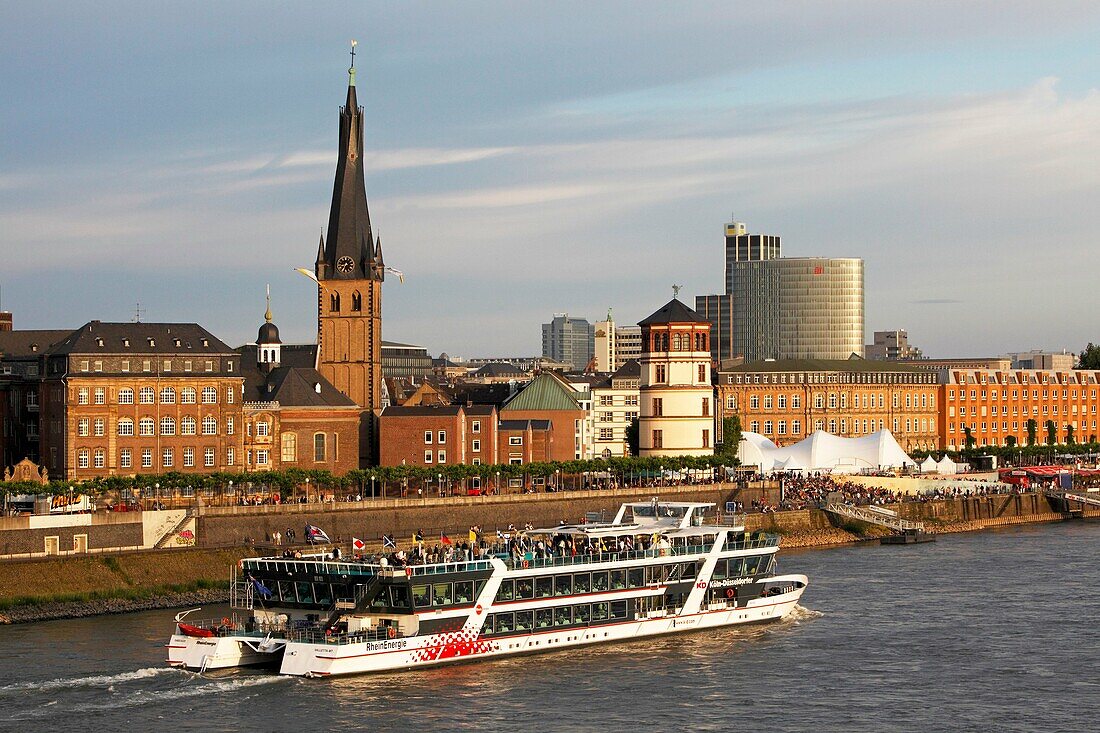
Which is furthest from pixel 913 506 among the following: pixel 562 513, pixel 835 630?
Answer: pixel 835 630

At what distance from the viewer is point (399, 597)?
2589 inches

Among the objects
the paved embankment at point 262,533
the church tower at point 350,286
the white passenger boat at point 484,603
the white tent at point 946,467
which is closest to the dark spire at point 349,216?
the church tower at point 350,286

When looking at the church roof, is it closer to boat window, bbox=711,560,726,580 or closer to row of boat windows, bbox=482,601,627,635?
boat window, bbox=711,560,726,580

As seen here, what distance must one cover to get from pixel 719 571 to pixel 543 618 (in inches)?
416

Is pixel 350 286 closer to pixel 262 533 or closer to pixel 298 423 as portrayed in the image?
pixel 298 423

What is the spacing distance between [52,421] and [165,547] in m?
23.5

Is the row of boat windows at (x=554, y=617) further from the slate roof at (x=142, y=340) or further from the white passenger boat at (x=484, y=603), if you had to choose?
the slate roof at (x=142, y=340)

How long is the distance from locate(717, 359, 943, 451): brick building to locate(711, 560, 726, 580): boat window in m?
106

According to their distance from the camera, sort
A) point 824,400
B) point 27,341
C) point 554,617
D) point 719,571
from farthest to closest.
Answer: point 824,400 → point 27,341 → point 719,571 → point 554,617

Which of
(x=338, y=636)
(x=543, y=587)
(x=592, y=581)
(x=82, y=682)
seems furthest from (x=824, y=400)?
(x=82, y=682)

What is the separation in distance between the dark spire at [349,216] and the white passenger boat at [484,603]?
62.2 m

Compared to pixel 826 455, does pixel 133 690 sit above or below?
below

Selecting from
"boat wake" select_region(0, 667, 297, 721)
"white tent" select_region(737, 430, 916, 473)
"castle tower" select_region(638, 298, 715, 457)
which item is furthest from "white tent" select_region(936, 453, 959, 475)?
"boat wake" select_region(0, 667, 297, 721)

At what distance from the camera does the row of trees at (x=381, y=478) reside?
10238 centimetres
